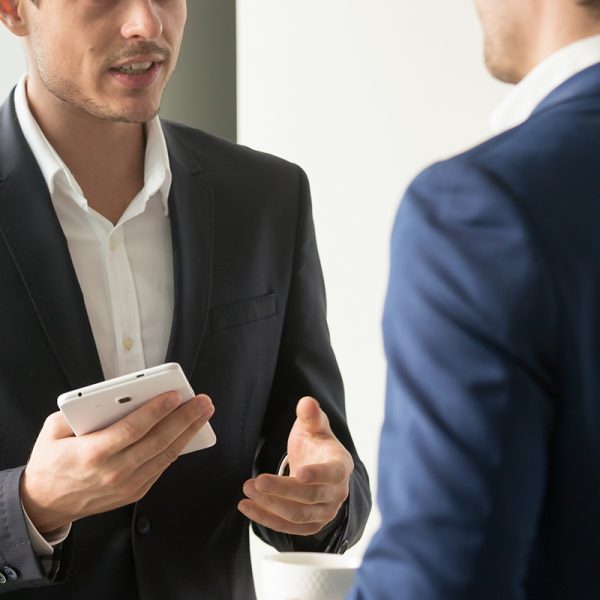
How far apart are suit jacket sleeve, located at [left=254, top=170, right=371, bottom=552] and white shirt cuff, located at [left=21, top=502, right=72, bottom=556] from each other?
404mm

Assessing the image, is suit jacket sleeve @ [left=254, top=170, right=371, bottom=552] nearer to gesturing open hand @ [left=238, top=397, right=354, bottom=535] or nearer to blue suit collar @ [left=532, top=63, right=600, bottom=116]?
gesturing open hand @ [left=238, top=397, right=354, bottom=535]

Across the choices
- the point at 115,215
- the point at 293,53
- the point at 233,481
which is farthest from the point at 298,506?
the point at 293,53

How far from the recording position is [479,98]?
10.5 ft

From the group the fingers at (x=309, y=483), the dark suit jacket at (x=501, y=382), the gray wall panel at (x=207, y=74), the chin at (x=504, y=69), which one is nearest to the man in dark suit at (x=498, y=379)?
the dark suit jacket at (x=501, y=382)

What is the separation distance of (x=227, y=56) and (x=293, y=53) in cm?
22

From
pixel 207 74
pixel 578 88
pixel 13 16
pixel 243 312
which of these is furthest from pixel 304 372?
pixel 207 74

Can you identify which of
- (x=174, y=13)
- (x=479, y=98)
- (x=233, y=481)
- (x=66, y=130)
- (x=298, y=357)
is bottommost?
(x=233, y=481)

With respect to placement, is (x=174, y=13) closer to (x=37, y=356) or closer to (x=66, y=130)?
(x=66, y=130)

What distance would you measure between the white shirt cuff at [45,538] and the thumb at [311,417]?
1.31ft

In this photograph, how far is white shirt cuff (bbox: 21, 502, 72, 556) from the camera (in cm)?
166

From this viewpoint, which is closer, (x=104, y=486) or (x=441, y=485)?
(x=441, y=485)

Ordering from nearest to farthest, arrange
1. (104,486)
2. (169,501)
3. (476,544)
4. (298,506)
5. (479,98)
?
(476,544)
(104,486)
(298,506)
(169,501)
(479,98)

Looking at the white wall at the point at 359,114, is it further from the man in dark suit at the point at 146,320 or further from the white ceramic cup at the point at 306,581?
the white ceramic cup at the point at 306,581

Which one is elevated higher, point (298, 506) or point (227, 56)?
point (227, 56)
